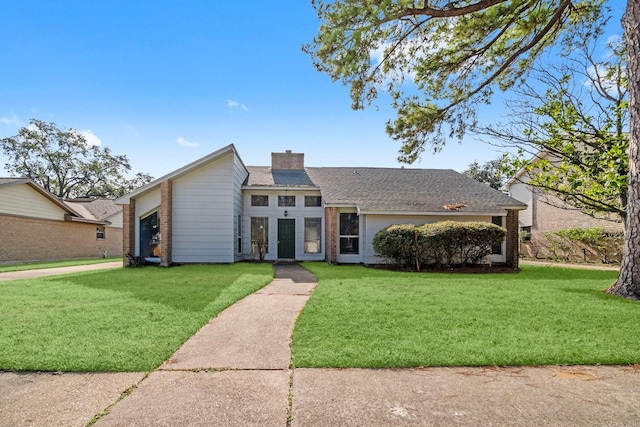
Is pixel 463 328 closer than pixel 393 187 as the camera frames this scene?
Yes

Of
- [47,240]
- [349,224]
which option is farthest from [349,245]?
[47,240]

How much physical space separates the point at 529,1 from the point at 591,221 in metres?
13.8

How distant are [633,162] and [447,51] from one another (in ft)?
17.0

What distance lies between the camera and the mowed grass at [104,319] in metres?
3.40

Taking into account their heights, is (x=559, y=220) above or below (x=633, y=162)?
below

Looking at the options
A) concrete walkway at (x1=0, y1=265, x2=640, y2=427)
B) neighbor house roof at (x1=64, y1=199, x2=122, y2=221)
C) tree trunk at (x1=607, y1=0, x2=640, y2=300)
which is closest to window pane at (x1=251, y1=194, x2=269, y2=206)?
concrete walkway at (x1=0, y1=265, x2=640, y2=427)

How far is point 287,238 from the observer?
16.1 meters

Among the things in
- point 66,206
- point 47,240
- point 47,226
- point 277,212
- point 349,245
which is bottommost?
point 47,240

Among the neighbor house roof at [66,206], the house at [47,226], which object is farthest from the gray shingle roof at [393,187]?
the neighbor house roof at [66,206]

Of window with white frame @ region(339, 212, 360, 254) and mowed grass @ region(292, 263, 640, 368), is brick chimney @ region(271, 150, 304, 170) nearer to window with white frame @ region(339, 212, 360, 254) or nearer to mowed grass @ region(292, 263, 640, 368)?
window with white frame @ region(339, 212, 360, 254)

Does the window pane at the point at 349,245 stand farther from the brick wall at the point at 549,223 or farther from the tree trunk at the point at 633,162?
the brick wall at the point at 549,223

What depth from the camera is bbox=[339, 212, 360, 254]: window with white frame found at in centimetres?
1456

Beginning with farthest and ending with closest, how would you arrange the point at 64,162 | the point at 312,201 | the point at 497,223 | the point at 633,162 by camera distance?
the point at 64,162, the point at 312,201, the point at 497,223, the point at 633,162

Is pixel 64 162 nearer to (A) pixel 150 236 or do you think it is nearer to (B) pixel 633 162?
(A) pixel 150 236
